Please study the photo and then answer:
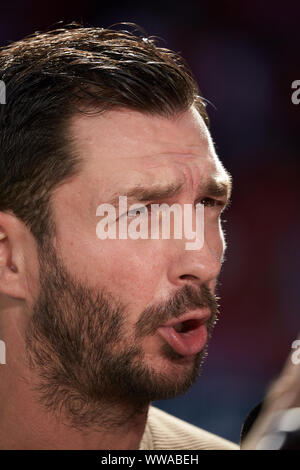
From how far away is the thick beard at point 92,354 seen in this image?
1257 mm

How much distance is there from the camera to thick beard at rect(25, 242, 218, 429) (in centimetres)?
126

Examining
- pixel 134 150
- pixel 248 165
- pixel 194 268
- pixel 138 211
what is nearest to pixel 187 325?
pixel 194 268

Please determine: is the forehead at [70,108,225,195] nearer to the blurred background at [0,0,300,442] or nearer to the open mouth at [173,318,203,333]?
the open mouth at [173,318,203,333]

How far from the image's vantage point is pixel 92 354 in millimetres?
1290

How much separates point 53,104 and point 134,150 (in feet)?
0.69

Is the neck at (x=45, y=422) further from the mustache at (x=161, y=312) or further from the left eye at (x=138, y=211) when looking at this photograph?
the left eye at (x=138, y=211)

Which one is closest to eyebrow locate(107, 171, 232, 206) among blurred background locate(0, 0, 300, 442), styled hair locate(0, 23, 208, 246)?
styled hair locate(0, 23, 208, 246)

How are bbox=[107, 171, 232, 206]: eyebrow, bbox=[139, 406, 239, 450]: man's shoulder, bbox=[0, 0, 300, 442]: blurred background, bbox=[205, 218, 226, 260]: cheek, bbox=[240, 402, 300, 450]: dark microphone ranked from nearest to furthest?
bbox=[240, 402, 300, 450]: dark microphone → bbox=[107, 171, 232, 206]: eyebrow → bbox=[205, 218, 226, 260]: cheek → bbox=[139, 406, 239, 450]: man's shoulder → bbox=[0, 0, 300, 442]: blurred background

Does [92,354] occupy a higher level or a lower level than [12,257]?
lower

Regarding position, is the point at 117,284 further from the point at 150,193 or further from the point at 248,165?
the point at 248,165

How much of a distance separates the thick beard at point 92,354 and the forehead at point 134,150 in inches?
8.4

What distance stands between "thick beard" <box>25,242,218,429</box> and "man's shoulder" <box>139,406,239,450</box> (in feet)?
0.90

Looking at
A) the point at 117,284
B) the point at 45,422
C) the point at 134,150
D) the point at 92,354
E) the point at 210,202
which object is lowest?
the point at 45,422

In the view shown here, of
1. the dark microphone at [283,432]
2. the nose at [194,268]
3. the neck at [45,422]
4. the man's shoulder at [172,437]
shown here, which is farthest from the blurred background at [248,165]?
the dark microphone at [283,432]
